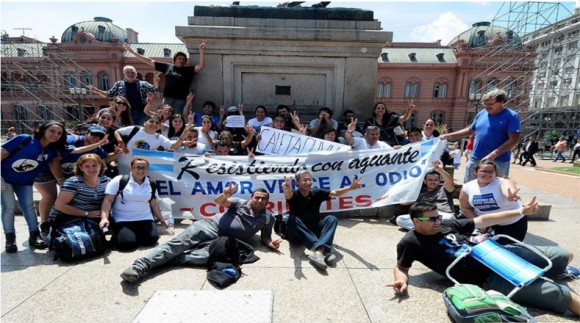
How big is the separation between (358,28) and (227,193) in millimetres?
4892

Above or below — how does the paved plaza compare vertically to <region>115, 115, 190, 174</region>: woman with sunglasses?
below

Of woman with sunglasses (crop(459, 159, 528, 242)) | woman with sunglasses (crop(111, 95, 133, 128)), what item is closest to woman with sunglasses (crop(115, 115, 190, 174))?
woman with sunglasses (crop(111, 95, 133, 128))

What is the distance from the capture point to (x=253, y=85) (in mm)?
7121

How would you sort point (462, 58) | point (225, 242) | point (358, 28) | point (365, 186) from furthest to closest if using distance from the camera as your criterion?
point (462, 58)
point (358, 28)
point (365, 186)
point (225, 242)

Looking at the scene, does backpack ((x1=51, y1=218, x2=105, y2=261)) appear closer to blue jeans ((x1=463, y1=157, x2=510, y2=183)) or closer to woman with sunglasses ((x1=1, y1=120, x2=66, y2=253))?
woman with sunglasses ((x1=1, y1=120, x2=66, y2=253))

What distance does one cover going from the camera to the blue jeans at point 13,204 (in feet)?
12.6

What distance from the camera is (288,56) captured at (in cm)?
688

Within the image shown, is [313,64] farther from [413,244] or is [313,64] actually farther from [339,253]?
[413,244]

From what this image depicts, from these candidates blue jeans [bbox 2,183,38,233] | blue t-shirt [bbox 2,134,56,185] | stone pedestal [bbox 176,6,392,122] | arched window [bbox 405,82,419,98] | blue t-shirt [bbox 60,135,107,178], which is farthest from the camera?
arched window [bbox 405,82,419,98]

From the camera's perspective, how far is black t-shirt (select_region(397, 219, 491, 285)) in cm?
302

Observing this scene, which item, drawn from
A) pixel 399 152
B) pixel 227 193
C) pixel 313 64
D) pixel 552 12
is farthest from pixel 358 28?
pixel 552 12

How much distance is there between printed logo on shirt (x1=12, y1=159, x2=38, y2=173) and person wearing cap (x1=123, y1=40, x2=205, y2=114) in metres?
3.16

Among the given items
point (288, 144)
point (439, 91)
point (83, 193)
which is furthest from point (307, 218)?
point (439, 91)

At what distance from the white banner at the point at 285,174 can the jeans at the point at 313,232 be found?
41.1 inches
